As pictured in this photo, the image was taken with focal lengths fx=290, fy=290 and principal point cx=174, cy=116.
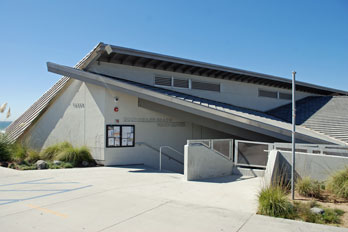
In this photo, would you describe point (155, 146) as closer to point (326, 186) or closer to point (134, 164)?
point (134, 164)

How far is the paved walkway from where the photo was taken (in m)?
5.46

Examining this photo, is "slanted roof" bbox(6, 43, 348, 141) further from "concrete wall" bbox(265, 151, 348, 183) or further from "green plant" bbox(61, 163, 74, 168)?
"concrete wall" bbox(265, 151, 348, 183)

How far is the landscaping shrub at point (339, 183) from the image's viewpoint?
7170 millimetres

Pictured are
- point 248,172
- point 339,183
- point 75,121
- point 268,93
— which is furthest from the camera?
point 268,93

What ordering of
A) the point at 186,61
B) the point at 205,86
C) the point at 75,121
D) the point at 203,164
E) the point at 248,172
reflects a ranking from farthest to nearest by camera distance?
the point at 205,86 < the point at 186,61 < the point at 75,121 < the point at 248,172 < the point at 203,164

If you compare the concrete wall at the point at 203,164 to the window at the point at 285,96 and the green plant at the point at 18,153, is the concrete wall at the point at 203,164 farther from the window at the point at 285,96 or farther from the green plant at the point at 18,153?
the window at the point at 285,96

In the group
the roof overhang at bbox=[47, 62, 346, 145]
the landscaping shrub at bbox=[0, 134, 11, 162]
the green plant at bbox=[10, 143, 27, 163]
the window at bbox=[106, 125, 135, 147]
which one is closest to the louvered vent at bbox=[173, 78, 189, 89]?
the window at bbox=[106, 125, 135, 147]

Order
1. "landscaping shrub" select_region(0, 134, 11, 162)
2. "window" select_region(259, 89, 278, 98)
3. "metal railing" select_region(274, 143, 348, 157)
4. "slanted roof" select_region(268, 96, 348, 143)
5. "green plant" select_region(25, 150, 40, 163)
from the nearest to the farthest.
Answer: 1. "metal railing" select_region(274, 143, 348, 157)
2. "green plant" select_region(25, 150, 40, 163)
3. "landscaping shrub" select_region(0, 134, 11, 162)
4. "slanted roof" select_region(268, 96, 348, 143)
5. "window" select_region(259, 89, 278, 98)

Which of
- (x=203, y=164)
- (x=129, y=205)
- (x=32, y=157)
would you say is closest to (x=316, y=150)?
(x=203, y=164)

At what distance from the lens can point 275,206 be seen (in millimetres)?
6227

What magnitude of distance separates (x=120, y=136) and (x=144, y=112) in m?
1.80

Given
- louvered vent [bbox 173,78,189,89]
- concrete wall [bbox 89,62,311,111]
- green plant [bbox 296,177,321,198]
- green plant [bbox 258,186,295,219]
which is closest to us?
green plant [bbox 258,186,295,219]

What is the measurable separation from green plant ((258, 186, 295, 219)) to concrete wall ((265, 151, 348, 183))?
7.09 ft

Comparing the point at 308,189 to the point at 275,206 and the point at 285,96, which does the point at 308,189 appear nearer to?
the point at 275,206
